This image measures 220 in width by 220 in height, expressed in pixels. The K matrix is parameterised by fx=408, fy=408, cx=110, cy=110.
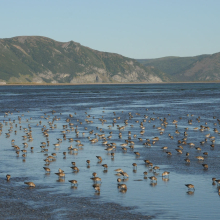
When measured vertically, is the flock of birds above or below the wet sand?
above

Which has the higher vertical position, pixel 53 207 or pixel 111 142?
pixel 111 142

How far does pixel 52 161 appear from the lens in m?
34.6

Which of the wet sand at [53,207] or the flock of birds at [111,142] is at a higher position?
the flock of birds at [111,142]

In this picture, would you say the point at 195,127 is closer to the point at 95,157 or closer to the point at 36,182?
the point at 95,157

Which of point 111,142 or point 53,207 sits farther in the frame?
point 111,142

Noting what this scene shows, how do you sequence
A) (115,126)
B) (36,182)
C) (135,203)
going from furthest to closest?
(115,126), (36,182), (135,203)

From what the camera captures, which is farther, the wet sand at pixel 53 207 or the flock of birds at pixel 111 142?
the flock of birds at pixel 111 142

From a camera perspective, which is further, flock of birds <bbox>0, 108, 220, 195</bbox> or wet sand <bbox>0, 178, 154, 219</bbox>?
flock of birds <bbox>0, 108, 220, 195</bbox>

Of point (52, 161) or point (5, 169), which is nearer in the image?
point (5, 169)

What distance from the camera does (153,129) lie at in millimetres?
56031

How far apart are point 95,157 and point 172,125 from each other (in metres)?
26.1

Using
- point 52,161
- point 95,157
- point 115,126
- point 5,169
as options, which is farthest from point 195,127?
point 5,169

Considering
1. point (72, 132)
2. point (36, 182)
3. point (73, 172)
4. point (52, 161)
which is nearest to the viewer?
point (36, 182)

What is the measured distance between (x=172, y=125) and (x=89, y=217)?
134 feet
